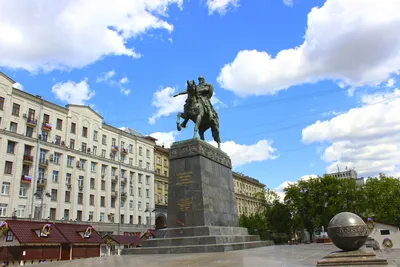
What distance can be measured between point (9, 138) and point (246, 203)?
240 feet

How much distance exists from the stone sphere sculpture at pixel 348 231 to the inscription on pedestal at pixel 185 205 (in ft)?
31.4

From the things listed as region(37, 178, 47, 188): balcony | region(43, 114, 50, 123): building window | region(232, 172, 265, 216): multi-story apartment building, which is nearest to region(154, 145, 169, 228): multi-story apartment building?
region(232, 172, 265, 216): multi-story apartment building

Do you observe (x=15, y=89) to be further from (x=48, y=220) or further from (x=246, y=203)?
(x=246, y=203)

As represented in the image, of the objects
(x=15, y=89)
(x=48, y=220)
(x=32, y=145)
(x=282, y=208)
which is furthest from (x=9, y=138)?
(x=282, y=208)

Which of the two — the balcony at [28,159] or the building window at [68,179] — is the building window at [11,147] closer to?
the balcony at [28,159]

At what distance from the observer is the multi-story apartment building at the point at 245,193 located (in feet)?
318

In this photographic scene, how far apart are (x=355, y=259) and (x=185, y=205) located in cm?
1020

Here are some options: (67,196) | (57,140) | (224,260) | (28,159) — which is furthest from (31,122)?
(224,260)

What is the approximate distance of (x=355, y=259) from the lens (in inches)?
236

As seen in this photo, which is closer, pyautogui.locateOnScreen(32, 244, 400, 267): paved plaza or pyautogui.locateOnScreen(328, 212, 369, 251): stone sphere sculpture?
pyautogui.locateOnScreen(328, 212, 369, 251): stone sphere sculpture

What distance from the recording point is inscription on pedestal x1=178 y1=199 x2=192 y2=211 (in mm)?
15406

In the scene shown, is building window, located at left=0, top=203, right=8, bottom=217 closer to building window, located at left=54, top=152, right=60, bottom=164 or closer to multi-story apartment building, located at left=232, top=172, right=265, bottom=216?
building window, located at left=54, top=152, right=60, bottom=164

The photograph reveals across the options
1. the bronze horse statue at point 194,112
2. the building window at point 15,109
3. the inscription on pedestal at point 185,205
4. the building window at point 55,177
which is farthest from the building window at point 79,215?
the inscription on pedestal at point 185,205

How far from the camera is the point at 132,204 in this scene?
63469mm
